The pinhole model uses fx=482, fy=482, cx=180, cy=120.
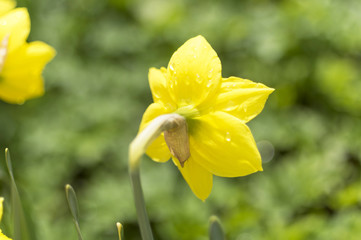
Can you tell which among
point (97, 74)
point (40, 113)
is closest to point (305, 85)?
point (97, 74)

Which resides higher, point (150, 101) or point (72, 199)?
point (72, 199)

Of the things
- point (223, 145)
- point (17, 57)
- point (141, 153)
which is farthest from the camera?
point (17, 57)

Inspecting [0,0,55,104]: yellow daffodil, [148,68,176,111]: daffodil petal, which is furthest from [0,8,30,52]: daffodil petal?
[148,68,176,111]: daffodil petal

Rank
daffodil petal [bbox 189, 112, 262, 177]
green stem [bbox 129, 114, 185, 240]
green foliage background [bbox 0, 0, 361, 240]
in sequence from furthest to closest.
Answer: green foliage background [bbox 0, 0, 361, 240] → daffodil petal [bbox 189, 112, 262, 177] → green stem [bbox 129, 114, 185, 240]

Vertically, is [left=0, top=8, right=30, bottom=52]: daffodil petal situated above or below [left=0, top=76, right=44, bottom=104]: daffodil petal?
above

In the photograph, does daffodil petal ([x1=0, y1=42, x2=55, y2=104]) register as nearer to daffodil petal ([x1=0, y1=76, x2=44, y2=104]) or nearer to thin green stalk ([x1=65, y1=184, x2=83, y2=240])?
daffodil petal ([x1=0, y1=76, x2=44, y2=104])

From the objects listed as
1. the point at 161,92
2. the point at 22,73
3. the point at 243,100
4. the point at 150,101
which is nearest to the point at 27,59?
the point at 22,73

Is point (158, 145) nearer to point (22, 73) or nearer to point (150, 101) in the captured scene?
point (22, 73)
